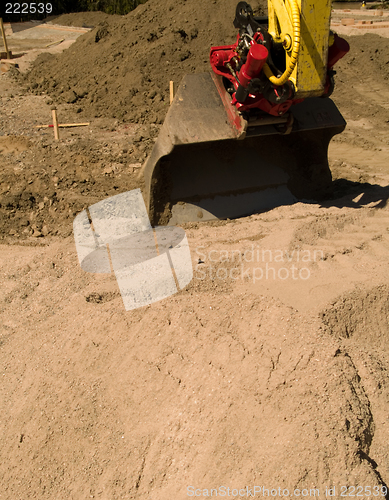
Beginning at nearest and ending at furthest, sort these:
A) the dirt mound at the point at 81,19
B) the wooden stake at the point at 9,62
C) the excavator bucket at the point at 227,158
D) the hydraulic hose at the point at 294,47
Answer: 1. the hydraulic hose at the point at 294,47
2. the excavator bucket at the point at 227,158
3. the wooden stake at the point at 9,62
4. the dirt mound at the point at 81,19

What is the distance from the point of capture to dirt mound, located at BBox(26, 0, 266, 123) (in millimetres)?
6879

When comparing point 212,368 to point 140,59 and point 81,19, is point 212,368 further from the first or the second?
point 81,19

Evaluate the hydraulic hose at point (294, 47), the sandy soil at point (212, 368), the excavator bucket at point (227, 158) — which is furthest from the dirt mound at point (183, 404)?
the hydraulic hose at point (294, 47)

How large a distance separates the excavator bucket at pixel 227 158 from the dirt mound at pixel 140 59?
245cm

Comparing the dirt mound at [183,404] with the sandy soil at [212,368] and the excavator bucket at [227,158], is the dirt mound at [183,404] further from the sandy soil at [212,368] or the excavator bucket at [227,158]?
the excavator bucket at [227,158]

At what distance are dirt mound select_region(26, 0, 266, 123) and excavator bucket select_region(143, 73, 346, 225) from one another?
2454mm

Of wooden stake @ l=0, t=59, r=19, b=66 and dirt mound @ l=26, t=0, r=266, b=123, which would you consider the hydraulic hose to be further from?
wooden stake @ l=0, t=59, r=19, b=66

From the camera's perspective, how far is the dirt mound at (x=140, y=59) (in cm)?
688

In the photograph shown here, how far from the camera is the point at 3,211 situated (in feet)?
14.6

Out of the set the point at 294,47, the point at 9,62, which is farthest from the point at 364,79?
the point at 9,62

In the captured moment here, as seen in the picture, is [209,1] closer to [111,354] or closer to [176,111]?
[176,111]

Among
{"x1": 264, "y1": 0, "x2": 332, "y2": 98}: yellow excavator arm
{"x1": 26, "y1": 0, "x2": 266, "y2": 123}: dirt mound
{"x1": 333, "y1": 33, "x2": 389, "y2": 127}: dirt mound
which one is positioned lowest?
{"x1": 333, "y1": 33, "x2": 389, "y2": 127}: dirt mound

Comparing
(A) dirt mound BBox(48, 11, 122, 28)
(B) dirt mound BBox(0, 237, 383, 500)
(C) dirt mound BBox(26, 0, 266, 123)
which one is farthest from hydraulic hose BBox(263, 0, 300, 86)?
(A) dirt mound BBox(48, 11, 122, 28)

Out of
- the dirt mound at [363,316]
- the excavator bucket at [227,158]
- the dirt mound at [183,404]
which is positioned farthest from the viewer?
the excavator bucket at [227,158]
